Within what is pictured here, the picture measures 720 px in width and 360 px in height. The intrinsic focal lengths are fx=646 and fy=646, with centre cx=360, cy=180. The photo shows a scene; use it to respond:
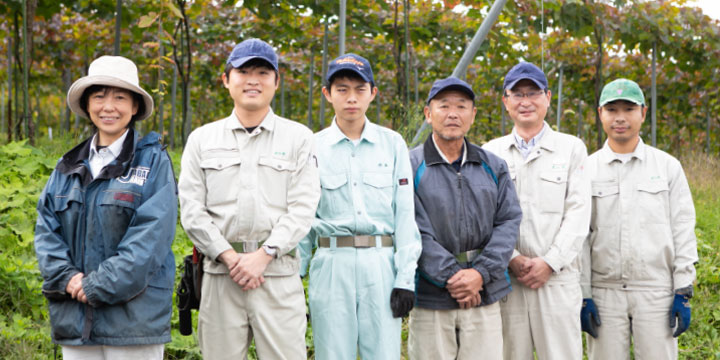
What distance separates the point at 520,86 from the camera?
352 centimetres

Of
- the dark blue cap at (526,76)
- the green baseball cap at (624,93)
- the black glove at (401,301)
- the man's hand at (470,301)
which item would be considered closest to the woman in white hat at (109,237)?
the black glove at (401,301)

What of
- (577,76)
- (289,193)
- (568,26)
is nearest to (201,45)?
(568,26)

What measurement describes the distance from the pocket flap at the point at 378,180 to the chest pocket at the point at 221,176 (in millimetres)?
615

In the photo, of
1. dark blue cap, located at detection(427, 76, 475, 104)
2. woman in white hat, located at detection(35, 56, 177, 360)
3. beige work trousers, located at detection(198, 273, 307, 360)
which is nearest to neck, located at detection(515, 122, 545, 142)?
dark blue cap, located at detection(427, 76, 475, 104)

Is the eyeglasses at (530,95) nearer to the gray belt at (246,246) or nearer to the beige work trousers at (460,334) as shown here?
the beige work trousers at (460,334)

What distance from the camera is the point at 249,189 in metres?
2.82

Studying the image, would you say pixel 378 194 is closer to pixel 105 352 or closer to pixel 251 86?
pixel 251 86

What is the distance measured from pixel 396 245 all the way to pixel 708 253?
457 cm

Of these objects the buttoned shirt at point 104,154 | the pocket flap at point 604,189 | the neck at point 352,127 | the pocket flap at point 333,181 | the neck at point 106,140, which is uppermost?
the neck at point 352,127

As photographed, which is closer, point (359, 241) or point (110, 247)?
point (110, 247)

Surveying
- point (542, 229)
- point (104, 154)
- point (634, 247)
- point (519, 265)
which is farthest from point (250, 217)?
point (634, 247)

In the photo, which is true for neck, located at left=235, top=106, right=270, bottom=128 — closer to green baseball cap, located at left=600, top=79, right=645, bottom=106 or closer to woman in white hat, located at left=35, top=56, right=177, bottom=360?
woman in white hat, located at left=35, top=56, right=177, bottom=360

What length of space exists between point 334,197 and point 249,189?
0.45 m

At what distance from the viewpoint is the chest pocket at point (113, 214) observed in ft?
8.68
